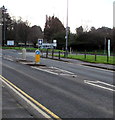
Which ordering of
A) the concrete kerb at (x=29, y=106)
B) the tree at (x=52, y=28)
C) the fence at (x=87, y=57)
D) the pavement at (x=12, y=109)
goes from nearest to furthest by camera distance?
the pavement at (x=12, y=109), the concrete kerb at (x=29, y=106), the fence at (x=87, y=57), the tree at (x=52, y=28)

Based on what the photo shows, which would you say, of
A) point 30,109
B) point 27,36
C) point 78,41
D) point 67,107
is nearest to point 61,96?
point 67,107

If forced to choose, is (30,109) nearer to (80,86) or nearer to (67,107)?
(67,107)

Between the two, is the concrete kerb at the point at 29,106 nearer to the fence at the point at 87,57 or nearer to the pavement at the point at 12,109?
the pavement at the point at 12,109

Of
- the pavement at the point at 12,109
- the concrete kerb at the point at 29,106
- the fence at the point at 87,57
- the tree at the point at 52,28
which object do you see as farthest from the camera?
the tree at the point at 52,28

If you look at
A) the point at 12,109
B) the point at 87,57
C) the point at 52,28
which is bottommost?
the point at 12,109

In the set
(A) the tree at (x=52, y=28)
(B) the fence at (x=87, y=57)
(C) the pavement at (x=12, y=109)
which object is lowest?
(C) the pavement at (x=12, y=109)

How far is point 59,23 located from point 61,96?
8007 cm

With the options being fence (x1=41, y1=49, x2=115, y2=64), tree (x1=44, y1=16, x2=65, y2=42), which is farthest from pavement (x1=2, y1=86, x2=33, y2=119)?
tree (x1=44, y1=16, x2=65, y2=42)

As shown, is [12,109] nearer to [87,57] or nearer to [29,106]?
[29,106]

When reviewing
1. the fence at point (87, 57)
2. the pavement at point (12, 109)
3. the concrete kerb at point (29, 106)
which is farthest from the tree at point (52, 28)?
the pavement at point (12, 109)

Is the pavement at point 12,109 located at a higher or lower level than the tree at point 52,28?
lower

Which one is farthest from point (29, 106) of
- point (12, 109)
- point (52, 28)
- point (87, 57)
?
point (52, 28)

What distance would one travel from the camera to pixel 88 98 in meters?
8.62

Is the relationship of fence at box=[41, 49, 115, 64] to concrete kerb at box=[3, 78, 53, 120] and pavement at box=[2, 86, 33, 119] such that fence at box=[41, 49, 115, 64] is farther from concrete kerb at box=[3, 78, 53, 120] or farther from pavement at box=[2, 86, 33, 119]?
pavement at box=[2, 86, 33, 119]
